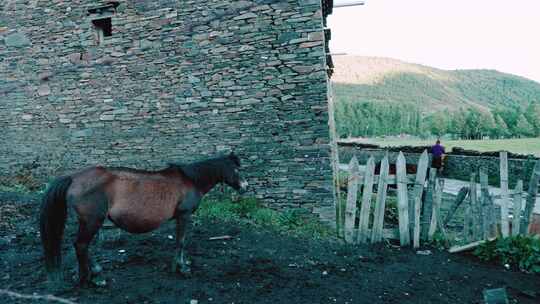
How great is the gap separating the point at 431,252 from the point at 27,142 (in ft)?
31.6

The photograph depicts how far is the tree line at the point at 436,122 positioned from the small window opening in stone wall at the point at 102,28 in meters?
64.5

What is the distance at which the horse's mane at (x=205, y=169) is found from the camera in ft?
14.7

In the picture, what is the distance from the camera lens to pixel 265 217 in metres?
7.06

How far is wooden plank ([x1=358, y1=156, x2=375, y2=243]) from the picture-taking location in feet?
19.7

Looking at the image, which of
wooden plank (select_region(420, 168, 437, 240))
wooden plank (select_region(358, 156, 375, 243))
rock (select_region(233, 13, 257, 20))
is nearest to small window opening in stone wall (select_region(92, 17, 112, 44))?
rock (select_region(233, 13, 257, 20))

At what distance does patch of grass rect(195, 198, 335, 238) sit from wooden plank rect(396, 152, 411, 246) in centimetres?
133

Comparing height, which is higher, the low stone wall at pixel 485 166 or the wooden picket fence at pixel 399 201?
the wooden picket fence at pixel 399 201

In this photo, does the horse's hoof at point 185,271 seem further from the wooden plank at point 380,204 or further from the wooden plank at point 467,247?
the wooden plank at point 467,247

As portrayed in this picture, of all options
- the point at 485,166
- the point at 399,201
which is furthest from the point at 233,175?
the point at 485,166

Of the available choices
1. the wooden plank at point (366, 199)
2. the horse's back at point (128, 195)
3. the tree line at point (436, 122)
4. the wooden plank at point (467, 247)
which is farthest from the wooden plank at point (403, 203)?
the tree line at point (436, 122)

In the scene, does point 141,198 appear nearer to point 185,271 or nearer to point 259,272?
point 185,271

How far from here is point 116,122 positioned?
8.49 metres

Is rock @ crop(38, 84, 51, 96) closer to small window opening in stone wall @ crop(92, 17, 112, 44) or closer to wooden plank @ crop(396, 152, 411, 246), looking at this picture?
small window opening in stone wall @ crop(92, 17, 112, 44)

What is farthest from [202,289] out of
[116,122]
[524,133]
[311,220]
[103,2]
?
[524,133]
